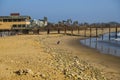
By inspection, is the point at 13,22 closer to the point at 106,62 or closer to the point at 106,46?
the point at 106,46

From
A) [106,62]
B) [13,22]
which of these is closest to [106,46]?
[106,62]

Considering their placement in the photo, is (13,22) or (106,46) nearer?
(106,46)

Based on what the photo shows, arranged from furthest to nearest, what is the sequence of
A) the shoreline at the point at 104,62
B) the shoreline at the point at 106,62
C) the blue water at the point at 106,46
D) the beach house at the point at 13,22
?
the beach house at the point at 13,22 → the blue water at the point at 106,46 → the shoreline at the point at 106,62 → the shoreline at the point at 104,62

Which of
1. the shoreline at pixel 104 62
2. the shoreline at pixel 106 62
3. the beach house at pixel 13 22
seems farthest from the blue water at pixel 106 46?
the beach house at pixel 13 22

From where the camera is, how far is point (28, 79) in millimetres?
11172

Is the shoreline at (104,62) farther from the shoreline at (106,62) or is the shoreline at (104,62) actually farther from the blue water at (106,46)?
the blue water at (106,46)

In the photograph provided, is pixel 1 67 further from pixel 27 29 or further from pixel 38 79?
pixel 27 29

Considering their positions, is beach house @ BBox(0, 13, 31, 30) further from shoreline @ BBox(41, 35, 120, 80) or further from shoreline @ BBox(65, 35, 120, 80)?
shoreline @ BBox(65, 35, 120, 80)

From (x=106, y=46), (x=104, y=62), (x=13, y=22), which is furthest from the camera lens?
(x=13, y=22)

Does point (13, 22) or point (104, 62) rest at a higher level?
point (13, 22)

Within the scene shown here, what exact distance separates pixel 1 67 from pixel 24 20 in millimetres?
73111

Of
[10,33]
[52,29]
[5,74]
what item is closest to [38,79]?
[5,74]

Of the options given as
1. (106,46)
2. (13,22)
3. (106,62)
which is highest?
(13,22)

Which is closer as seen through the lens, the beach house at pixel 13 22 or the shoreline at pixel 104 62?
the shoreline at pixel 104 62
